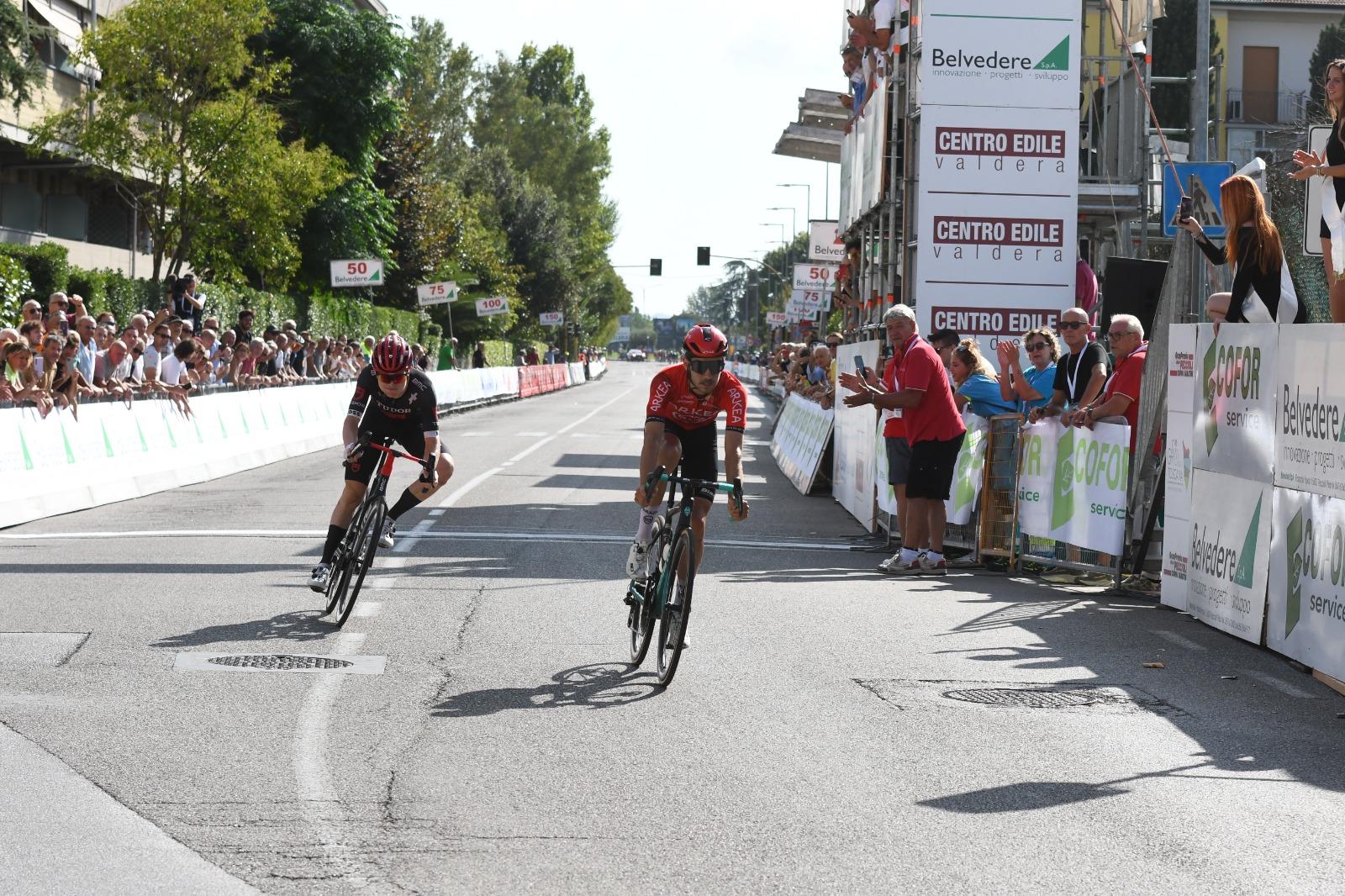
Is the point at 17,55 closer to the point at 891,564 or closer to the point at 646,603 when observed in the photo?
the point at 891,564

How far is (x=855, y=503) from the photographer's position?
1881cm

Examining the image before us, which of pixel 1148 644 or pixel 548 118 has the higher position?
pixel 548 118

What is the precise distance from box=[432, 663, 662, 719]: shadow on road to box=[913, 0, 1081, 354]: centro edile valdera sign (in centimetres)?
1122

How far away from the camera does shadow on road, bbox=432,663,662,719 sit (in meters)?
7.82

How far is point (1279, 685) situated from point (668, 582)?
3167mm

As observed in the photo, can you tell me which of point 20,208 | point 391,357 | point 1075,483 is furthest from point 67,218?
point 391,357

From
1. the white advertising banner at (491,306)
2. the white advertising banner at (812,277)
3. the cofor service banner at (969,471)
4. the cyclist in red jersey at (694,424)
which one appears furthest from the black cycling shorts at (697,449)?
the white advertising banner at (491,306)

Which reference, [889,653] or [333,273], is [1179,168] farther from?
[333,273]

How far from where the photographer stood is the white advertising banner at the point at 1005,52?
19594 millimetres

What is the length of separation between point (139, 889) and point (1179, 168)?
1324 cm

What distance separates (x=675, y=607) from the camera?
8.68m

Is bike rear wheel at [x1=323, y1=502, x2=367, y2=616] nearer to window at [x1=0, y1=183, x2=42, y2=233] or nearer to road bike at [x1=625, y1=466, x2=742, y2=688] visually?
road bike at [x1=625, y1=466, x2=742, y2=688]

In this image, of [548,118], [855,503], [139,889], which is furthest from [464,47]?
[139,889]

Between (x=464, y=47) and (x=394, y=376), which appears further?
(x=464, y=47)
